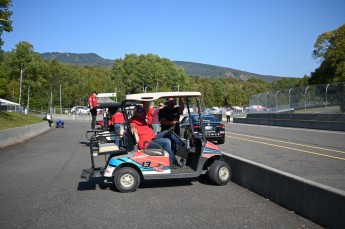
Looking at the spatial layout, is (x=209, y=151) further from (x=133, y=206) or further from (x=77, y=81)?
(x=77, y=81)

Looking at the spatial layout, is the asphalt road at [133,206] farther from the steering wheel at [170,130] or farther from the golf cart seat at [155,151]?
the steering wheel at [170,130]

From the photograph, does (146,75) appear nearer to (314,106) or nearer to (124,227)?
(314,106)

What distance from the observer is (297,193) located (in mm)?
6348

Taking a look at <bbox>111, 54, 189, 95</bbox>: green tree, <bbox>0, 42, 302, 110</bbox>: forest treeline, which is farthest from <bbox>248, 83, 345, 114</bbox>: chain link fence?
<bbox>111, 54, 189, 95</bbox>: green tree

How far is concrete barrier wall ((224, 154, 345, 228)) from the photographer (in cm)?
532

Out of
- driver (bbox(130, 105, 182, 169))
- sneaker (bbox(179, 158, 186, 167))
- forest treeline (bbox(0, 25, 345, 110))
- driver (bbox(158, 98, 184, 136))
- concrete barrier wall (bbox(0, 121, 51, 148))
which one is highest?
forest treeline (bbox(0, 25, 345, 110))

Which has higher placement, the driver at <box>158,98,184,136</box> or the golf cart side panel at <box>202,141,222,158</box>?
the driver at <box>158,98,184,136</box>

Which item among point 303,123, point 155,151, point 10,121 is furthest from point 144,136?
point 303,123

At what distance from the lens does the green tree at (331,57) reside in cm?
5616

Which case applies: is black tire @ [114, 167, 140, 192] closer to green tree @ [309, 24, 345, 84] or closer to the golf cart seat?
the golf cart seat

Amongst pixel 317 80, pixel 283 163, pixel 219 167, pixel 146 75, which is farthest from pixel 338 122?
pixel 146 75

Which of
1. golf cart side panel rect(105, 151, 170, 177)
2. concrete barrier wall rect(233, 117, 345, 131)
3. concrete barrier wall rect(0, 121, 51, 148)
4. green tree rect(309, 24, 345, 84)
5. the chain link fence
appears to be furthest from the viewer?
green tree rect(309, 24, 345, 84)

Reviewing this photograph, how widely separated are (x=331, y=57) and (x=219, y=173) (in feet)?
181

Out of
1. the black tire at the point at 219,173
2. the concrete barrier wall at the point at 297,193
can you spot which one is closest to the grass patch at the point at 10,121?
the black tire at the point at 219,173
